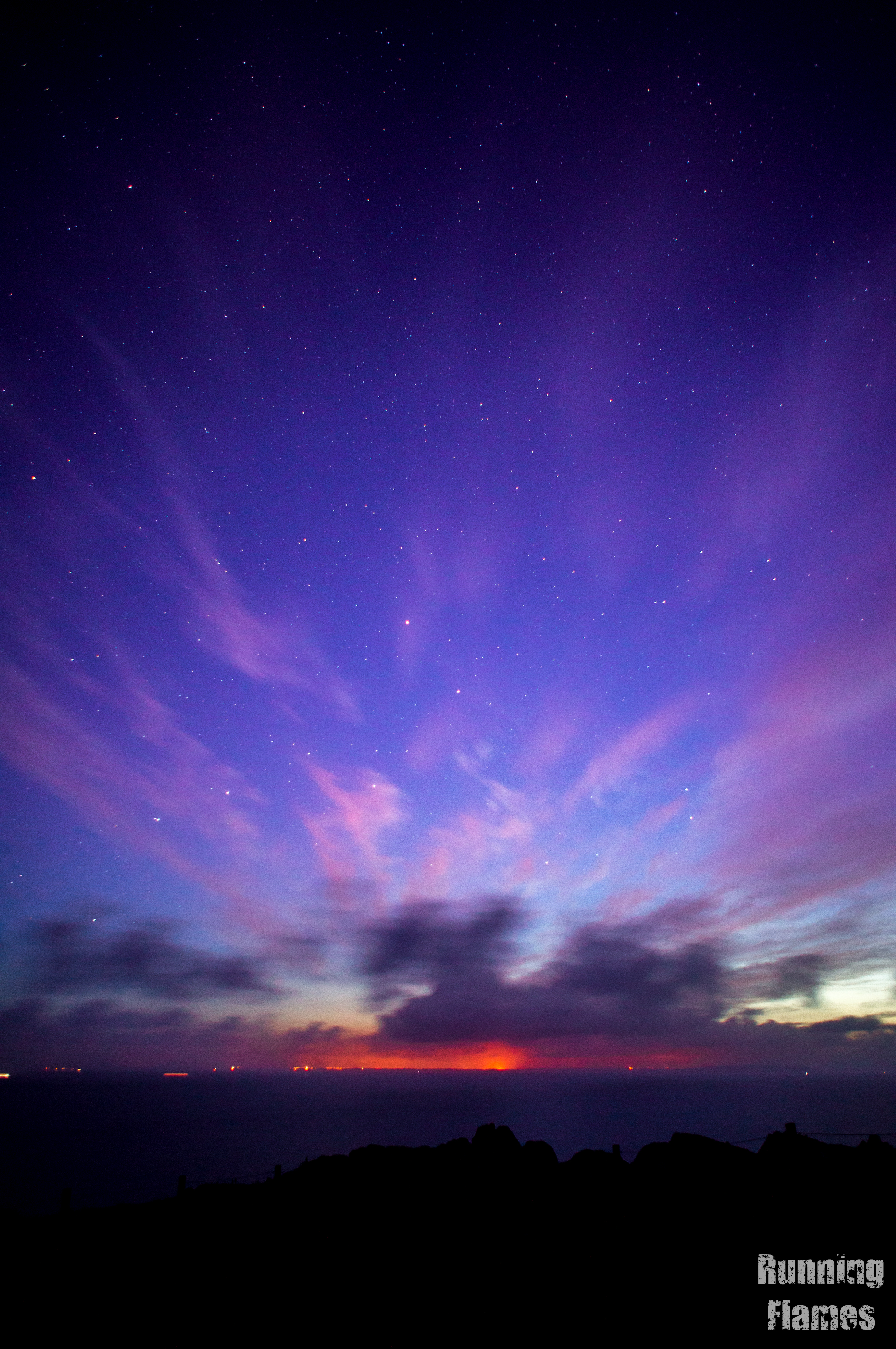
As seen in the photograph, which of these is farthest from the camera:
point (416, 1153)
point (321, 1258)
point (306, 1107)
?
point (306, 1107)

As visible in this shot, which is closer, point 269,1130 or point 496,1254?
point 496,1254

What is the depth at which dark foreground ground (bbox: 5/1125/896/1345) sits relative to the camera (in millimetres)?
11148

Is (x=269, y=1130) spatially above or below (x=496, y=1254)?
below

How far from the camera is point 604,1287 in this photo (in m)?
12.0

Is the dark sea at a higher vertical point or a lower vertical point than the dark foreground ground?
lower

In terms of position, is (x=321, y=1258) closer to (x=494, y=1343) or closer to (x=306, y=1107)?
(x=494, y=1343)

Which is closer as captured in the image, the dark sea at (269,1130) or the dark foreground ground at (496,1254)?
the dark foreground ground at (496,1254)

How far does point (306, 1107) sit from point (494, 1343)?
213 m

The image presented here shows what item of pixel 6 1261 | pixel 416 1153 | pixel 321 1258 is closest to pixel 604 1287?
pixel 321 1258

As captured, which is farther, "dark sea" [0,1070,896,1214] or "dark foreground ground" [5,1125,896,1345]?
"dark sea" [0,1070,896,1214]

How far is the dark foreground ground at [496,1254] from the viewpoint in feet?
36.6

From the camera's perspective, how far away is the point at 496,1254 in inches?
527

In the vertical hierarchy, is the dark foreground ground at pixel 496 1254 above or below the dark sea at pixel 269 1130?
above

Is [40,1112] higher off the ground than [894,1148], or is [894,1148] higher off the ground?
[894,1148]
